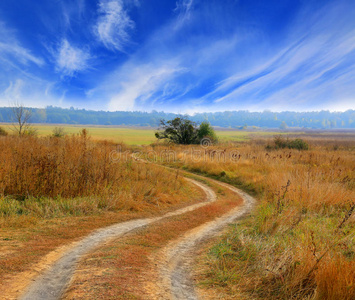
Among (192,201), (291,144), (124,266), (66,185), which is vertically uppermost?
(66,185)

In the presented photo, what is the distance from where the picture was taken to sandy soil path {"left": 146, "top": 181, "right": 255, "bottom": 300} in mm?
3756

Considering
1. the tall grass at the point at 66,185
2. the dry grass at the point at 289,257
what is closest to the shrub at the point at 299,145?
the dry grass at the point at 289,257

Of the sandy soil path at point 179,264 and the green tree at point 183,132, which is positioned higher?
the green tree at point 183,132

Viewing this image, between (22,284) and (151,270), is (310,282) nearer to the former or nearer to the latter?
(151,270)

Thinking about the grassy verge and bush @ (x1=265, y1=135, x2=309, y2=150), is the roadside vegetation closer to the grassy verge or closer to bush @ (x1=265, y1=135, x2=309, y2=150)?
the grassy verge

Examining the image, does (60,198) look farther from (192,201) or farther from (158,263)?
(192,201)

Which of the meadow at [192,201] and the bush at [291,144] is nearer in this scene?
the meadow at [192,201]

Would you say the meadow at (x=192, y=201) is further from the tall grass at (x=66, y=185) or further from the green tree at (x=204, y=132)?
the green tree at (x=204, y=132)

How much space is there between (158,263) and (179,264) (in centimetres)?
47

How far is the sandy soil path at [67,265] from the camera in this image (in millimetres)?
3434

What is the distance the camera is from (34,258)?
4.45 meters

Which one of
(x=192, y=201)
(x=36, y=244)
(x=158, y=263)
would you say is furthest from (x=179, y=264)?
(x=192, y=201)

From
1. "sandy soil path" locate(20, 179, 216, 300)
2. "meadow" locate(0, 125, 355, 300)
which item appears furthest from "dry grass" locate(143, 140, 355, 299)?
"sandy soil path" locate(20, 179, 216, 300)

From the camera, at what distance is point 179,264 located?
4.89m
